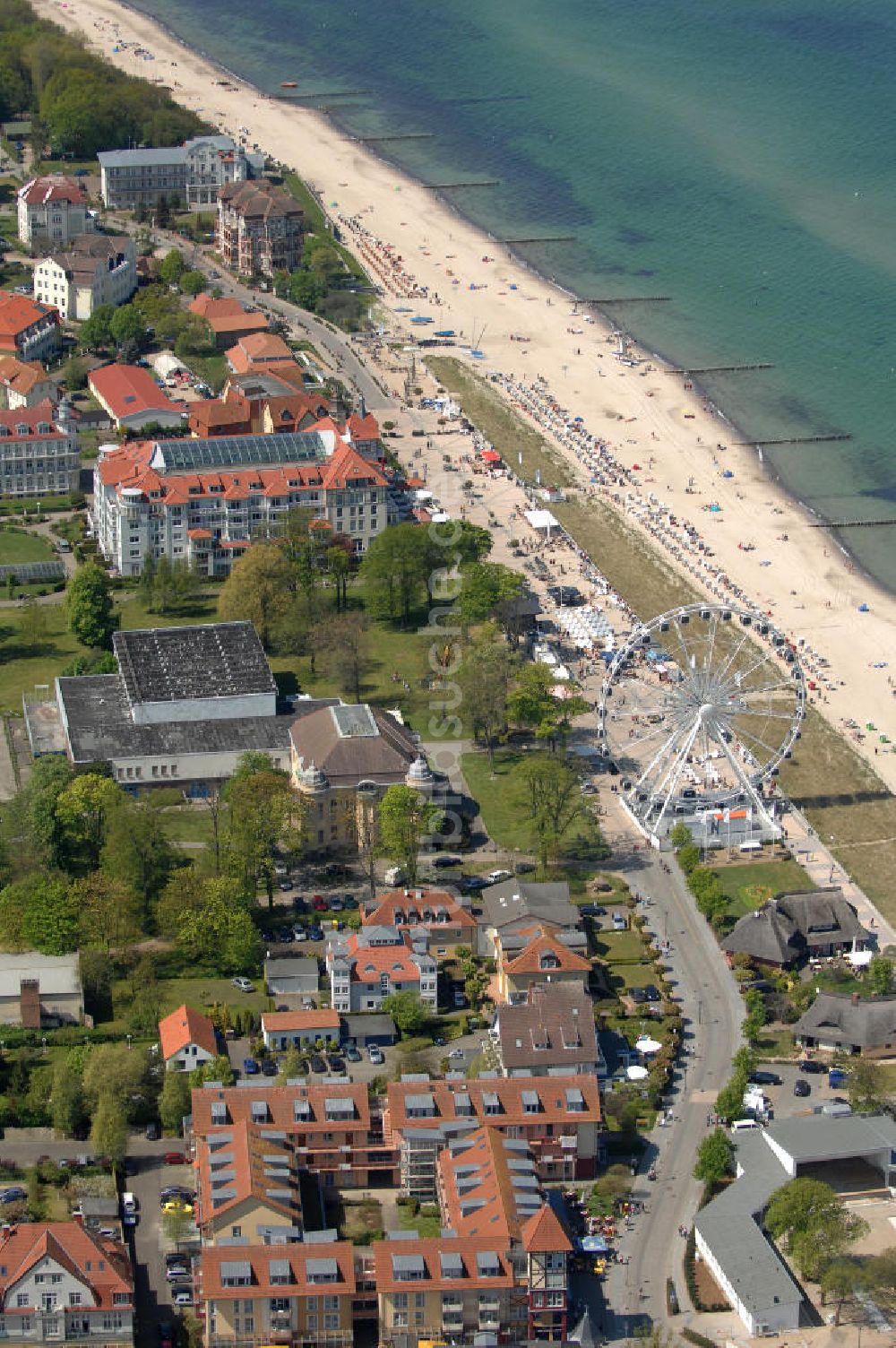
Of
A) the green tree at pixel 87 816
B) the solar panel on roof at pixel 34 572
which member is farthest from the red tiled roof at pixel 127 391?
the green tree at pixel 87 816

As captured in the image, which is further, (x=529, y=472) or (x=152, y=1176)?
(x=529, y=472)

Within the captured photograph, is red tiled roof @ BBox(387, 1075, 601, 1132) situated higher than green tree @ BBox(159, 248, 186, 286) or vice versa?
red tiled roof @ BBox(387, 1075, 601, 1132)

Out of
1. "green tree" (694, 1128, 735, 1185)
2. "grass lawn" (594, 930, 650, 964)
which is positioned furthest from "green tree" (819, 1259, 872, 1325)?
"grass lawn" (594, 930, 650, 964)

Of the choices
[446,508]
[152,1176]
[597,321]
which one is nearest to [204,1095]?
[152,1176]

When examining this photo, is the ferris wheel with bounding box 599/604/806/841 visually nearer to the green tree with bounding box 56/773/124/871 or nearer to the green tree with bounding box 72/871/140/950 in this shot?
the green tree with bounding box 56/773/124/871

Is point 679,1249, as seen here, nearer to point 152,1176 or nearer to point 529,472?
point 152,1176

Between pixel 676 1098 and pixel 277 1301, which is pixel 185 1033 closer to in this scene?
pixel 277 1301
